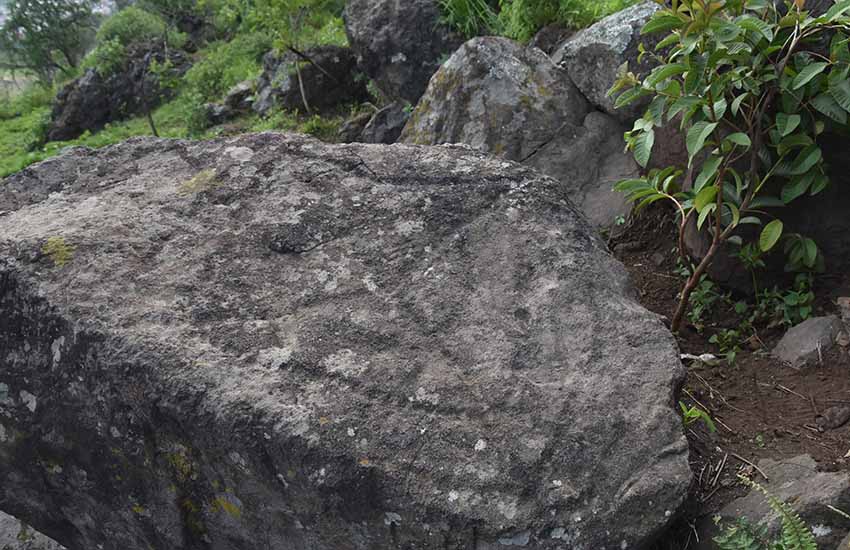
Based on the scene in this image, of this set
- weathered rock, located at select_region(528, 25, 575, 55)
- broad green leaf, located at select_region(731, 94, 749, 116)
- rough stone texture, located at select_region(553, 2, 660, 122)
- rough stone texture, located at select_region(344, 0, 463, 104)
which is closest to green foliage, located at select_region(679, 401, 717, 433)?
broad green leaf, located at select_region(731, 94, 749, 116)

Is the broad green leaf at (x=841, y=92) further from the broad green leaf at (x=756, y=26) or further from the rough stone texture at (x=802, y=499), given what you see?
the rough stone texture at (x=802, y=499)

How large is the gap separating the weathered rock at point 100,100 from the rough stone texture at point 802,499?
13.3 metres

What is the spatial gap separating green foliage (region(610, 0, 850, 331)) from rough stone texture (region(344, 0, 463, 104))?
4.01m

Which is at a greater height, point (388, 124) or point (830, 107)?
point (830, 107)

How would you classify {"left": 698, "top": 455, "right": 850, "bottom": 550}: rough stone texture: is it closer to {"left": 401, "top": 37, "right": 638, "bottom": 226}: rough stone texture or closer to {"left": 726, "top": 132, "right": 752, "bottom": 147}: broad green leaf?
{"left": 726, "top": 132, "right": 752, "bottom": 147}: broad green leaf

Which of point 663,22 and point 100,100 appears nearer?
point 663,22

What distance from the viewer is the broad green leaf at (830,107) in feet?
9.18

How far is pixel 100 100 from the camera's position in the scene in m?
14.0

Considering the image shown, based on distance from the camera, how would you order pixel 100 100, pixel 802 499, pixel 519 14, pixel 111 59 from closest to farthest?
pixel 802 499, pixel 519 14, pixel 100 100, pixel 111 59

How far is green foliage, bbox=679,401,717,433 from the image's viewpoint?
2588 millimetres

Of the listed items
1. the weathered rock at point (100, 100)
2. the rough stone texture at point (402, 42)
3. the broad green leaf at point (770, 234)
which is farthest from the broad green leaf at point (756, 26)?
the weathered rock at point (100, 100)

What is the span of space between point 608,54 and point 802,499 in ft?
9.77

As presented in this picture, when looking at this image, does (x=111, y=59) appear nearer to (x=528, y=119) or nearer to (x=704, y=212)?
(x=528, y=119)

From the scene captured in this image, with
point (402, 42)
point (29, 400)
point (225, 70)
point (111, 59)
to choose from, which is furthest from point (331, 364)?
point (111, 59)
